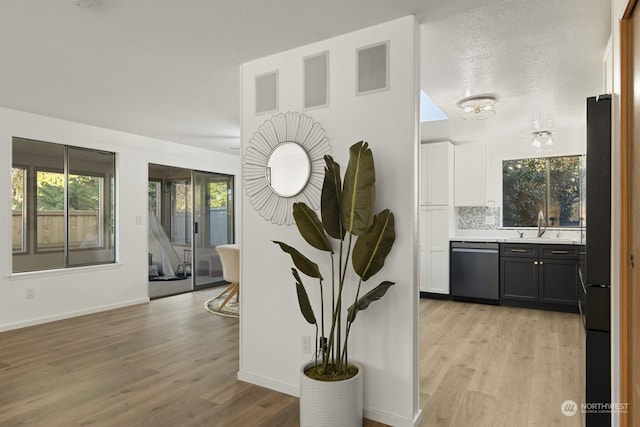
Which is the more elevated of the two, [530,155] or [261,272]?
[530,155]

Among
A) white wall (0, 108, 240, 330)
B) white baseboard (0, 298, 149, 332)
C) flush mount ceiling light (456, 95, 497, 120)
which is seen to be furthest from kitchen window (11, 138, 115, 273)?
flush mount ceiling light (456, 95, 497, 120)

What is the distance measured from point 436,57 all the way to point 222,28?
154 centimetres

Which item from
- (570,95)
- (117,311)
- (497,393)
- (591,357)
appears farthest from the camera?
(117,311)

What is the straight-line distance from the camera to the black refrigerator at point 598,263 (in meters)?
1.95

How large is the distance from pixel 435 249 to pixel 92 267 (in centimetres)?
472

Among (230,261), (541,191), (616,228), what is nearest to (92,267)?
(230,261)

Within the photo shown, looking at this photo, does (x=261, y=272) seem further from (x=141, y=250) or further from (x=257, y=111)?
(x=141, y=250)

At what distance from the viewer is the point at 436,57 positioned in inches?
113

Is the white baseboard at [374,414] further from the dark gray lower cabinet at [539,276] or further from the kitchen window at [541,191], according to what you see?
the kitchen window at [541,191]

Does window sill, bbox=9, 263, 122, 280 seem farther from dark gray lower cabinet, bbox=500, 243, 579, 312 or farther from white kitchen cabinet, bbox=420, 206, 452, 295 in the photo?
dark gray lower cabinet, bbox=500, 243, 579, 312

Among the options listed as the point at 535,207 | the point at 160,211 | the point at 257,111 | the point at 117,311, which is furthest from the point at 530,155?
the point at 117,311

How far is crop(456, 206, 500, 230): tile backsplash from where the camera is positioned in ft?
20.0

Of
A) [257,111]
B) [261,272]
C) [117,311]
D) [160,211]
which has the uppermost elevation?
[257,111]

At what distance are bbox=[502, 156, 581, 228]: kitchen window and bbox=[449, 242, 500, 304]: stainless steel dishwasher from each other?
35.7 inches
